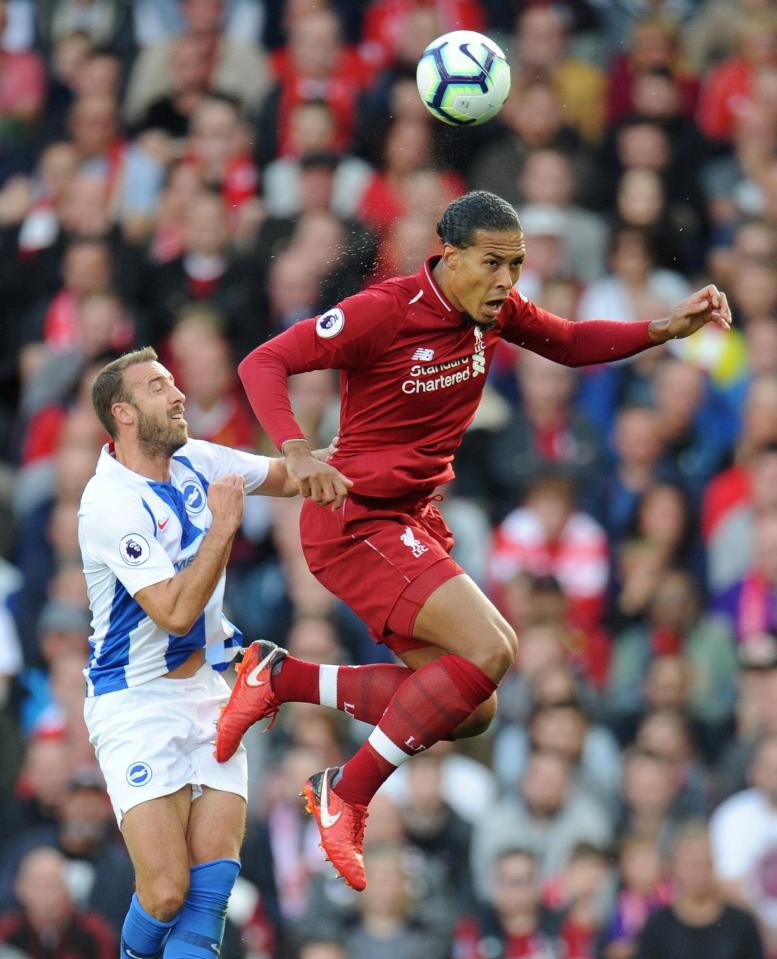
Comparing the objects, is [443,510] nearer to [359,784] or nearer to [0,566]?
[0,566]

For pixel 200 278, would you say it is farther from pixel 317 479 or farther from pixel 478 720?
pixel 317 479

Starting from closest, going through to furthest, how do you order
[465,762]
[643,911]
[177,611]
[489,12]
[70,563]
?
[177,611] → [643,911] → [465,762] → [70,563] → [489,12]

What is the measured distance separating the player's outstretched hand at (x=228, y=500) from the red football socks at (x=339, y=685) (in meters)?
0.69

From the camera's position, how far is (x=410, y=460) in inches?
281

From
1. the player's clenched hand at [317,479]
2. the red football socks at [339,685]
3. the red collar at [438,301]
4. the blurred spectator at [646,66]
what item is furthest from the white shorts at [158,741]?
the blurred spectator at [646,66]

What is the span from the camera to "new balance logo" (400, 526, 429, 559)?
712 centimetres

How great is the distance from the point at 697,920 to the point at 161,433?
3617mm

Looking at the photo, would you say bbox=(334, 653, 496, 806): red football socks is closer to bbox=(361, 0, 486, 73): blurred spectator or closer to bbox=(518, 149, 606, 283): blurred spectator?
bbox=(518, 149, 606, 283): blurred spectator

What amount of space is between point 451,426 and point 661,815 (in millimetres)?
3215

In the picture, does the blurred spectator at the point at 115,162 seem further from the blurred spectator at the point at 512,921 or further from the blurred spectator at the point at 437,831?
the blurred spectator at the point at 512,921

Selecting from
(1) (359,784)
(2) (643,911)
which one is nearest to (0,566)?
(2) (643,911)

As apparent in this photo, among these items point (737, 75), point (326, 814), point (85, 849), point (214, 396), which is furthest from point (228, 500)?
point (737, 75)

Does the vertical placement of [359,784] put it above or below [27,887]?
above

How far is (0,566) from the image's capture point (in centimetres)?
1142
